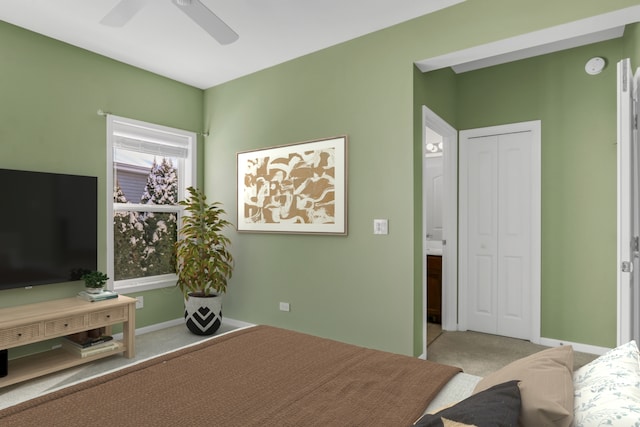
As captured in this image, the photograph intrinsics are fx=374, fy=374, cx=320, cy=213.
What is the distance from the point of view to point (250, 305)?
13.3ft

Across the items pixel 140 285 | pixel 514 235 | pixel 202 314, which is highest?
pixel 514 235

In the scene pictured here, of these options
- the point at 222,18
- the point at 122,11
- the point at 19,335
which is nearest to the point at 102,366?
the point at 19,335

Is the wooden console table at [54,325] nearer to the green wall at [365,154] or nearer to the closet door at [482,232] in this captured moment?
the green wall at [365,154]

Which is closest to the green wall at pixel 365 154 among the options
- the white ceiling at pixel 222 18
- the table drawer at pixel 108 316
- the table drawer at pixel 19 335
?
the white ceiling at pixel 222 18

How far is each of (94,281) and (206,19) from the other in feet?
7.78

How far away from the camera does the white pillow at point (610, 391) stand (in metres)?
0.84

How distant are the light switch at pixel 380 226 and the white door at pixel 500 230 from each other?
136cm

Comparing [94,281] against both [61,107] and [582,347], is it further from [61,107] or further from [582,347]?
[582,347]

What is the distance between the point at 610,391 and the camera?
3.12 feet

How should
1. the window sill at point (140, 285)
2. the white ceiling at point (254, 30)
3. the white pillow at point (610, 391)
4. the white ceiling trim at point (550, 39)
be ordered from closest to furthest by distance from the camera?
the white pillow at point (610, 391) → the white ceiling trim at point (550, 39) → the white ceiling at point (254, 30) → the window sill at point (140, 285)

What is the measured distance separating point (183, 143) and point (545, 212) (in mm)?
3884

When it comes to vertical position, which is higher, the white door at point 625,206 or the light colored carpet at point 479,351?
the white door at point 625,206

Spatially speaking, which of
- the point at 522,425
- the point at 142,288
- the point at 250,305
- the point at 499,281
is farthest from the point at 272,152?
the point at 522,425

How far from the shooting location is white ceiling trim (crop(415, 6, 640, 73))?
91.2 inches
